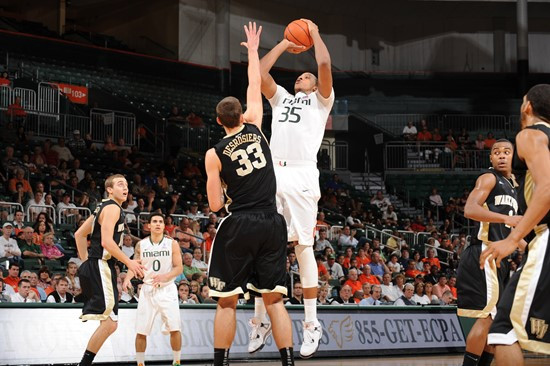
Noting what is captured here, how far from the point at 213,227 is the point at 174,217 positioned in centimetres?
169

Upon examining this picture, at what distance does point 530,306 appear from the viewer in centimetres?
504

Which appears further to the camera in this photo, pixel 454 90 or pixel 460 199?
pixel 454 90

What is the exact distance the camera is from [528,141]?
5.14 meters

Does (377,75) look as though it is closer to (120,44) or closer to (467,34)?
(467,34)

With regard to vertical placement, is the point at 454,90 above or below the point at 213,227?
above

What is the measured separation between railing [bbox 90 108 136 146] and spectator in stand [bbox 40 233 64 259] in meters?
9.71

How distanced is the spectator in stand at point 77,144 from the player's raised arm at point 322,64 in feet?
50.2

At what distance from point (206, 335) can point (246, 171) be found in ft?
20.2

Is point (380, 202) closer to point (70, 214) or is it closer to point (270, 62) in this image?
point (70, 214)

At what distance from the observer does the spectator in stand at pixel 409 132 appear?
29.9 m

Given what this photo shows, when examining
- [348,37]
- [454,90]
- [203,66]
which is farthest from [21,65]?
[454,90]

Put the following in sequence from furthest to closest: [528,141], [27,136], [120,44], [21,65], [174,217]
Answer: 1. [120,44]
2. [21,65]
3. [27,136]
4. [174,217]
5. [528,141]

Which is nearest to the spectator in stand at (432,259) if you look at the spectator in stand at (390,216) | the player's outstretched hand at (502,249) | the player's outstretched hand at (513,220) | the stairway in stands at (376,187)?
the spectator in stand at (390,216)

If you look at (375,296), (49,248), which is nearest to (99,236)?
(49,248)
